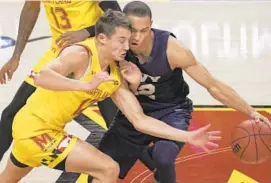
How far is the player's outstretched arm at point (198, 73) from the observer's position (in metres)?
3.89

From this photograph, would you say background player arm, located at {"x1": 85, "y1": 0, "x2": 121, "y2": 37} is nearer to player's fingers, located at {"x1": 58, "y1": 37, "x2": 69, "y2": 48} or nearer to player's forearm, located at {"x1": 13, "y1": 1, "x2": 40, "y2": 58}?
player's fingers, located at {"x1": 58, "y1": 37, "x2": 69, "y2": 48}

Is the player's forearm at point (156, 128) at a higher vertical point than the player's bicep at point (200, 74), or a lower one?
lower

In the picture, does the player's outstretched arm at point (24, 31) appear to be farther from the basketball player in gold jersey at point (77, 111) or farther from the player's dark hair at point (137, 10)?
the player's dark hair at point (137, 10)

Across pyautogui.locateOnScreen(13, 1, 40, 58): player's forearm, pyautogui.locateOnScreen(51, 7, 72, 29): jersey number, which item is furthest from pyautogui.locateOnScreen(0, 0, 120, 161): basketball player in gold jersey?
pyautogui.locateOnScreen(13, 1, 40, 58): player's forearm

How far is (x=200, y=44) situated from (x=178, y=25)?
693mm

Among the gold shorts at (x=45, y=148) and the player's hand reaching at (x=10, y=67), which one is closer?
the gold shorts at (x=45, y=148)

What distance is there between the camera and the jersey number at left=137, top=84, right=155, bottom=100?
3971mm

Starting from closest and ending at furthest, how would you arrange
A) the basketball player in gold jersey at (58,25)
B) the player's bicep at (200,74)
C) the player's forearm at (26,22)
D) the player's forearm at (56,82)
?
the player's forearm at (56,82), the player's bicep at (200,74), the basketball player in gold jersey at (58,25), the player's forearm at (26,22)

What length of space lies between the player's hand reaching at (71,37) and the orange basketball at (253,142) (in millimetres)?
1062

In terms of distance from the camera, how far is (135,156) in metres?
4.09

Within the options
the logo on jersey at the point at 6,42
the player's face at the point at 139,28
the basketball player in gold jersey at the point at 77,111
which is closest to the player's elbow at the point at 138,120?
the basketball player in gold jersey at the point at 77,111

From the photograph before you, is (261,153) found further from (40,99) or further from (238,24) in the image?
(238,24)

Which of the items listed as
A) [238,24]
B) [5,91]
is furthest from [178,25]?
[5,91]

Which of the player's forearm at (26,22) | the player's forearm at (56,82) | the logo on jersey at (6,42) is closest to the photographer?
the player's forearm at (56,82)
